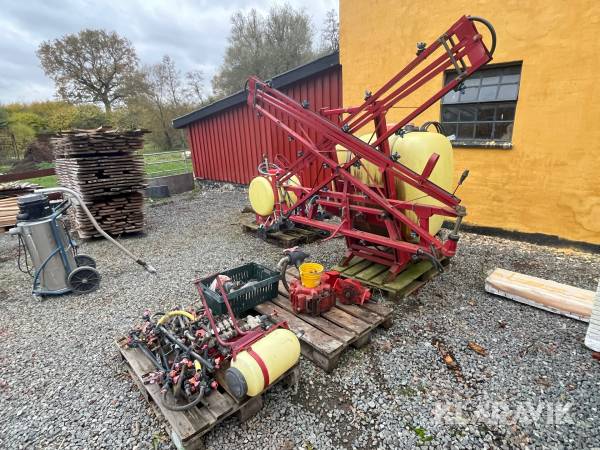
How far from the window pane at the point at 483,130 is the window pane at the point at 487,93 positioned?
0.40 m

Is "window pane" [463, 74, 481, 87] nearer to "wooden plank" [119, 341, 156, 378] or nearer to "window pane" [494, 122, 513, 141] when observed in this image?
"window pane" [494, 122, 513, 141]

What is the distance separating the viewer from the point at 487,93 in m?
5.15

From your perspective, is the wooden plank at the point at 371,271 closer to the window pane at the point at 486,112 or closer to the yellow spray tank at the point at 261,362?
the yellow spray tank at the point at 261,362

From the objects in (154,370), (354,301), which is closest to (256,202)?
(354,301)

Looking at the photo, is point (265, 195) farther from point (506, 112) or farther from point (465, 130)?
point (506, 112)

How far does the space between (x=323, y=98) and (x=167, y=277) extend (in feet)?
17.8

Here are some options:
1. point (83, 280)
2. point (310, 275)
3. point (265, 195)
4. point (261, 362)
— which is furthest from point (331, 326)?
point (83, 280)

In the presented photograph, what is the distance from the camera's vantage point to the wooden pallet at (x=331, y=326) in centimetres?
259

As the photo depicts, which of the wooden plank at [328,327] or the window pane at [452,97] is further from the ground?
the window pane at [452,97]

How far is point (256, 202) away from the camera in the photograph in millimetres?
5211

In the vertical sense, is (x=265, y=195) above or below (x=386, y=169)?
below

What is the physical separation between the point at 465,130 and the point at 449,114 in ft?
1.38

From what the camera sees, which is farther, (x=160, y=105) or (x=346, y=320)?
(x=160, y=105)

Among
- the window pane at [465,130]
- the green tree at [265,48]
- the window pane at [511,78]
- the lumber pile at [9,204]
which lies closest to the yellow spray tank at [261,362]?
the window pane at [465,130]
